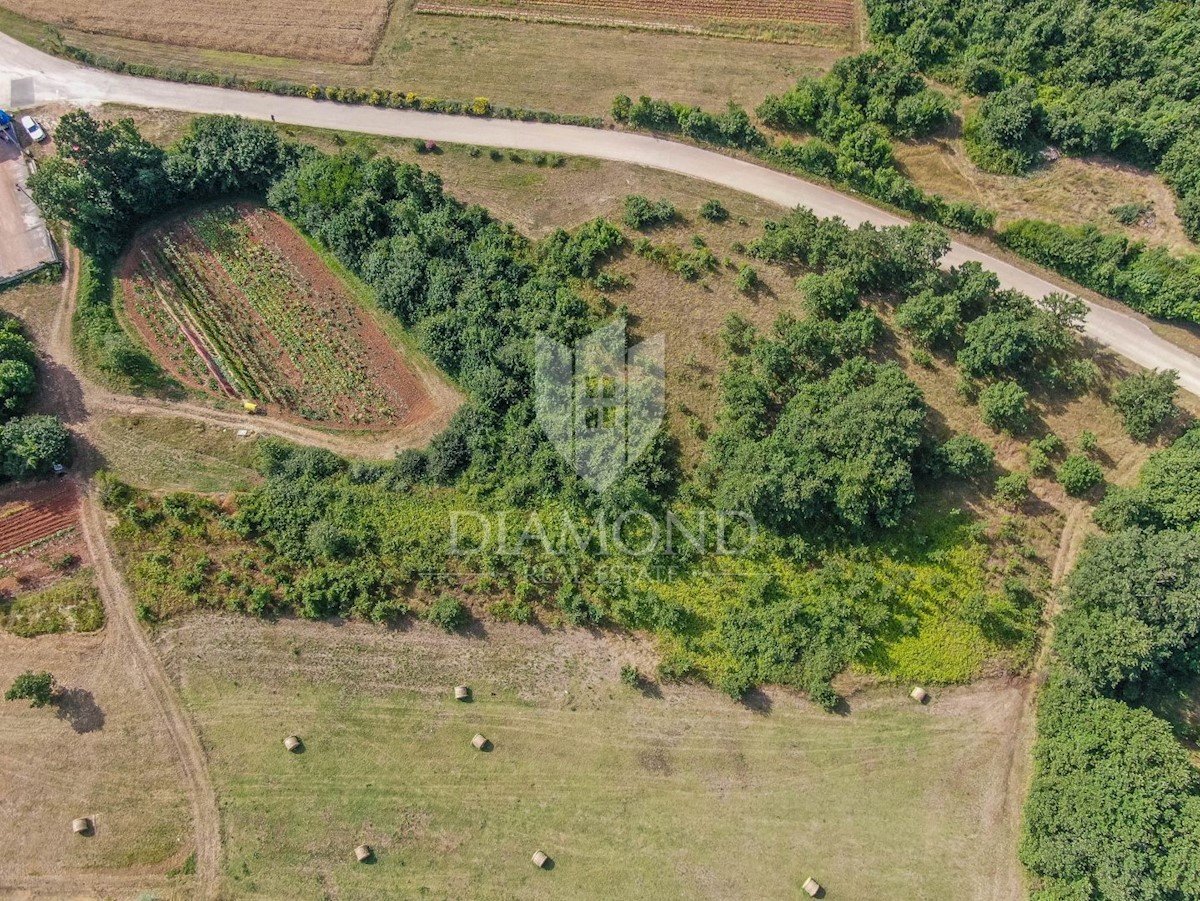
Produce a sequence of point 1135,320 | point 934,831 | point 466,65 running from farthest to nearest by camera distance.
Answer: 1. point 466,65
2. point 1135,320
3. point 934,831

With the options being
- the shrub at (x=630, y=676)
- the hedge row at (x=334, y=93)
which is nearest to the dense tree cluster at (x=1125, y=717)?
the shrub at (x=630, y=676)

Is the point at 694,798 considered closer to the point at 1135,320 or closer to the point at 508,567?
the point at 508,567

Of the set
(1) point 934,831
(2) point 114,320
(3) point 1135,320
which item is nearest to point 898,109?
(3) point 1135,320

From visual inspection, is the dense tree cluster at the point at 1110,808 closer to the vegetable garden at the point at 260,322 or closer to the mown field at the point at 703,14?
the vegetable garden at the point at 260,322

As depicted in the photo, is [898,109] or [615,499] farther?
[898,109]

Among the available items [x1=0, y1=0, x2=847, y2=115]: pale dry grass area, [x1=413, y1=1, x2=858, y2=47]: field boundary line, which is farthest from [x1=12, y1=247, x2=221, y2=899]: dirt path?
[x1=413, y1=1, x2=858, y2=47]: field boundary line

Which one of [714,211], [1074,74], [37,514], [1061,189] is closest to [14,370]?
[37,514]

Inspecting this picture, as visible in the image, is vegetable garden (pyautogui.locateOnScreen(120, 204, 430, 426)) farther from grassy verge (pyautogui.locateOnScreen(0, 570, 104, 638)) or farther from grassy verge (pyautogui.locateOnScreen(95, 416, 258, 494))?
grassy verge (pyautogui.locateOnScreen(0, 570, 104, 638))

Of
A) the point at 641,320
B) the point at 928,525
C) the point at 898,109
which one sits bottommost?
the point at 928,525
